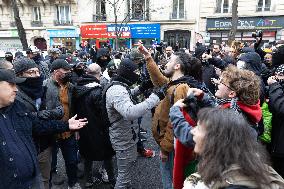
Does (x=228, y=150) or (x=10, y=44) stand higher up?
(x=228, y=150)

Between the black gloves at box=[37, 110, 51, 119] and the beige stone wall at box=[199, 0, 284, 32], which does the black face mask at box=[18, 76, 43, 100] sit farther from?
the beige stone wall at box=[199, 0, 284, 32]

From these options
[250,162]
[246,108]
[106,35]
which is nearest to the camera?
[250,162]

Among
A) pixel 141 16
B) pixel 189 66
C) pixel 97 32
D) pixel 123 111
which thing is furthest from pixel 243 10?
pixel 123 111

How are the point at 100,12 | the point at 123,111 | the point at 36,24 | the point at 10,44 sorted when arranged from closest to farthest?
the point at 123,111
the point at 100,12
the point at 36,24
the point at 10,44

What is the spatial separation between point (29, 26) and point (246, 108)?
2388cm

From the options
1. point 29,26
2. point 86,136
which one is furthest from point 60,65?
point 29,26

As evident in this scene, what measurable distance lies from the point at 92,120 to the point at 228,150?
2273 millimetres

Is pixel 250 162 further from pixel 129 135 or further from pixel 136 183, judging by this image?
pixel 136 183

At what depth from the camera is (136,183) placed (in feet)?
13.4

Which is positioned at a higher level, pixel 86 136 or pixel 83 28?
pixel 83 28

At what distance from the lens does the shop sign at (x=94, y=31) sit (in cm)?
2148

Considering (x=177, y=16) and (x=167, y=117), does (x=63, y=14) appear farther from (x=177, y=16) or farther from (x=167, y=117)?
(x=167, y=117)

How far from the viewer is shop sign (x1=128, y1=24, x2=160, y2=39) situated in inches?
800

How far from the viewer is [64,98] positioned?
3631 mm
